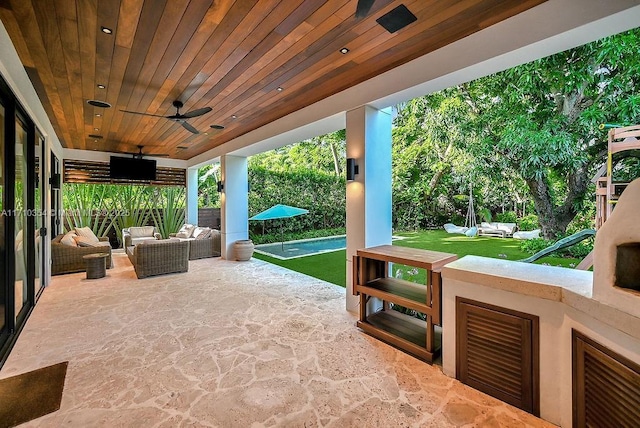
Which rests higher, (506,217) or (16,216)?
(16,216)

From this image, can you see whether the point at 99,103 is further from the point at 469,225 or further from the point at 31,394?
the point at 469,225

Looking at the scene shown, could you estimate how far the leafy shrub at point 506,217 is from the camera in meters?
10.0

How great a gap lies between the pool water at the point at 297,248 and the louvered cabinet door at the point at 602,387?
21.9ft

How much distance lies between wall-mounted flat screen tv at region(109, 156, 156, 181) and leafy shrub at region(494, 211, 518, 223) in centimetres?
1222

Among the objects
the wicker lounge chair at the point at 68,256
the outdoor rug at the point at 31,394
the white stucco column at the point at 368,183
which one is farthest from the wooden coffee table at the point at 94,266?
the white stucco column at the point at 368,183

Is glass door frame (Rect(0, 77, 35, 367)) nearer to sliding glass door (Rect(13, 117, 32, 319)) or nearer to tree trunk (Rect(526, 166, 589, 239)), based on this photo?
sliding glass door (Rect(13, 117, 32, 319))

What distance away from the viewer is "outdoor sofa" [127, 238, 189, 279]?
570cm

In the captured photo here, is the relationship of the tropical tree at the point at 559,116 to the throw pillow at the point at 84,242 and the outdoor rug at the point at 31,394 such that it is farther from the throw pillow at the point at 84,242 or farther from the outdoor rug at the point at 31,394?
the throw pillow at the point at 84,242

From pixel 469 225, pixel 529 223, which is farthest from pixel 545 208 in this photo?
pixel 469 225

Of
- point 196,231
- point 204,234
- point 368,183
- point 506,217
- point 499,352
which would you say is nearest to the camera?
point 499,352

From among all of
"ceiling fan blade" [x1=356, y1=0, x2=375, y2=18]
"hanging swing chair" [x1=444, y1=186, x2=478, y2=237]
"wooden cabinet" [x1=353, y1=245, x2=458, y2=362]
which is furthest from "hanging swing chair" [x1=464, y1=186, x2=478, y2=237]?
"ceiling fan blade" [x1=356, y1=0, x2=375, y2=18]

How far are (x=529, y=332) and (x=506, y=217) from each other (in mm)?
9795

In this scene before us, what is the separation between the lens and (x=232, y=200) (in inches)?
306

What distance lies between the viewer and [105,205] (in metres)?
9.29
